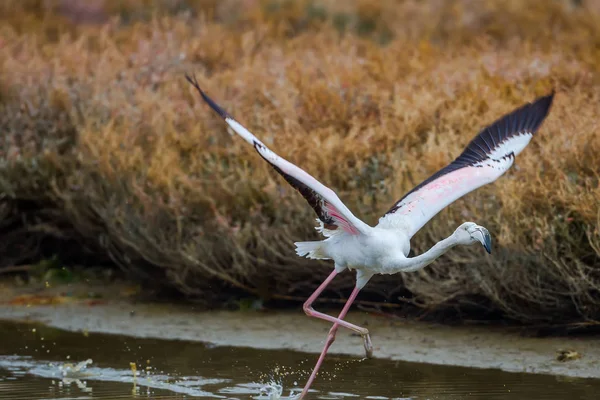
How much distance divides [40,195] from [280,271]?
9.38 feet

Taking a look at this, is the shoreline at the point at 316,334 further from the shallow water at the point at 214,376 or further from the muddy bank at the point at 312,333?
the shallow water at the point at 214,376

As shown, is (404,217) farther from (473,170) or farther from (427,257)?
(473,170)

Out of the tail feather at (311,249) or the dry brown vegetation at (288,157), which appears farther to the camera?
the dry brown vegetation at (288,157)

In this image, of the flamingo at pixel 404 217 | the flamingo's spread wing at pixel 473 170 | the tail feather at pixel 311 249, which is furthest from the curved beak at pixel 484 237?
the tail feather at pixel 311 249

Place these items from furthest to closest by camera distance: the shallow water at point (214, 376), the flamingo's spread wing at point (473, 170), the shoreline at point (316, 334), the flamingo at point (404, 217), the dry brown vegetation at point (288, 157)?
1. the dry brown vegetation at point (288, 157)
2. the shoreline at point (316, 334)
3. the flamingo's spread wing at point (473, 170)
4. the shallow water at point (214, 376)
5. the flamingo at point (404, 217)

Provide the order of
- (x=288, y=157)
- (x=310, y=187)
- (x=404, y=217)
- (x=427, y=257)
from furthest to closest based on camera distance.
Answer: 1. (x=288, y=157)
2. (x=404, y=217)
3. (x=427, y=257)
4. (x=310, y=187)

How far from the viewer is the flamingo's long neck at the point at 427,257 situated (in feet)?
20.1

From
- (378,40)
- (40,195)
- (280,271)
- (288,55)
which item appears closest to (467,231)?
(280,271)

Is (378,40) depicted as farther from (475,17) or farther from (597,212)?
(597,212)

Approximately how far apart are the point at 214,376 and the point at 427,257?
1.66 meters

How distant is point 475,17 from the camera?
17328 mm

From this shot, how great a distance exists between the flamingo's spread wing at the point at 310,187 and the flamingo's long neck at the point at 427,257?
0.30m

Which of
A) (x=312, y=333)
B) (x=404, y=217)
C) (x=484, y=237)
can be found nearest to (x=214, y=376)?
(x=312, y=333)

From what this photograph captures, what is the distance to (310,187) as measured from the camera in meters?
5.77
